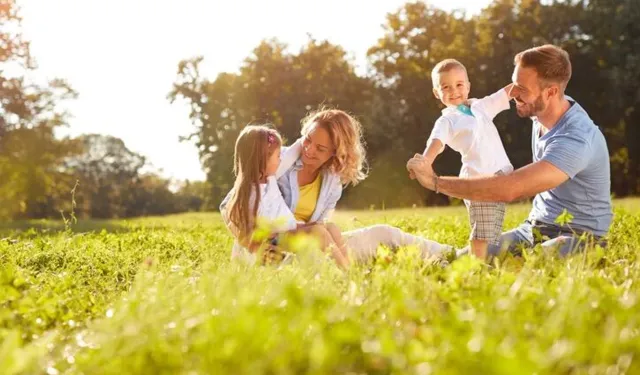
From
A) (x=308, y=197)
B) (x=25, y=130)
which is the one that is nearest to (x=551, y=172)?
(x=308, y=197)

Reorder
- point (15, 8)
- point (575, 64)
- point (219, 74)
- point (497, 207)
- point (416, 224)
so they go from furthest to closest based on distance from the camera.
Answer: point (219, 74) → point (575, 64) → point (15, 8) → point (416, 224) → point (497, 207)

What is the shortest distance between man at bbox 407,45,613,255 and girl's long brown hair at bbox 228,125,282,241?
1213 millimetres

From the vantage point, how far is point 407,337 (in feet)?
9.77

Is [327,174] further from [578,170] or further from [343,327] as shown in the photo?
[343,327]

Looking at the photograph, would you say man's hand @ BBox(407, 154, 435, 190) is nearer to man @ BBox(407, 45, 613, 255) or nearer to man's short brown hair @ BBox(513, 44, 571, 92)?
man @ BBox(407, 45, 613, 255)

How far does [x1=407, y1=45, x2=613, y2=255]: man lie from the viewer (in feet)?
20.2

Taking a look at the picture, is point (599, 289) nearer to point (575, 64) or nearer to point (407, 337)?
point (407, 337)

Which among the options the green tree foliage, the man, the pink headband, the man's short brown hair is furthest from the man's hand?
the green tree foliage

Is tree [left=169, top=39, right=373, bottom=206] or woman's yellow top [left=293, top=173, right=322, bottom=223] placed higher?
tree [left=169, top=39, right=373, bottom=206]

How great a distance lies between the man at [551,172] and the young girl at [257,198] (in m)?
1.09

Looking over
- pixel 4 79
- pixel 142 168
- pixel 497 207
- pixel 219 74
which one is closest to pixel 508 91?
pixel 497 207

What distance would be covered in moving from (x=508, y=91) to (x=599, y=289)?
153 inches

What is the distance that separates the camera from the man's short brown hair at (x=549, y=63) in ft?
21.2

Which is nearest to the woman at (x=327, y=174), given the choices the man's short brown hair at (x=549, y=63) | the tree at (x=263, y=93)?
the man's short brown hair at (x=549, y=63)
